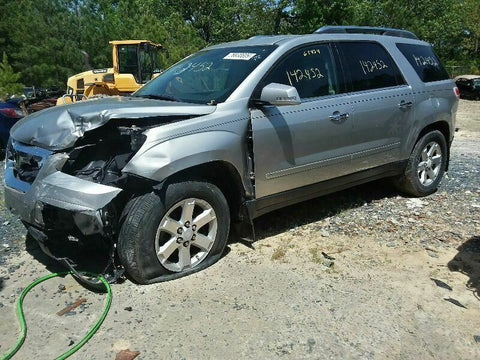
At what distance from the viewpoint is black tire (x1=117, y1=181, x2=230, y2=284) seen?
3.26 meters

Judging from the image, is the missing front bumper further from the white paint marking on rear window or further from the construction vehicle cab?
the construction vehicle cab

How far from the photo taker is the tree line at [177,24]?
20.9m

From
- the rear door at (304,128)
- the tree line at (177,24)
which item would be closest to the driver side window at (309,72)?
the rear door at (304,128)

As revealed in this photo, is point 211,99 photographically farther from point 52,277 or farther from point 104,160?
point 52,277

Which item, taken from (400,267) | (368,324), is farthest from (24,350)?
(400,267)

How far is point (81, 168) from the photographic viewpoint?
3.45m

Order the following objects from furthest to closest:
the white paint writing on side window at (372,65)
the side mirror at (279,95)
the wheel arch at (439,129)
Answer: the wheel arch at (439,129), the white paint writing on side window at (372,65), the side mirror at (279,95)

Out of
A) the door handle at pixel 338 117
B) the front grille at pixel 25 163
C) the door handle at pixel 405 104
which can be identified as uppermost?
the door handle at pixel 405 104

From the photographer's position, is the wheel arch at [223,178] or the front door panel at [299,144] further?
Result: the front door panel at [299,144]

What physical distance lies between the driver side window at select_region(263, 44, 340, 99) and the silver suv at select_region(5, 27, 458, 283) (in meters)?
0.01

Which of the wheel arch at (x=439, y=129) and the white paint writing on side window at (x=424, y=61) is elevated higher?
the white paint writing on side window at (x=424, y=61)

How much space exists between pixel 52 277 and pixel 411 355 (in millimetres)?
2724

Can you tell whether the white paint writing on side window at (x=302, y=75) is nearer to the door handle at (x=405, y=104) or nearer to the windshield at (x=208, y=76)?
the windshield at (x=208, y=76)

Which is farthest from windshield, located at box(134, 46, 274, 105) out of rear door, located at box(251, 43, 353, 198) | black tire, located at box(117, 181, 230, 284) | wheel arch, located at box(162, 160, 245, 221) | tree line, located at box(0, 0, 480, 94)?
tree line, located at box(0, 0, 480, 94)
